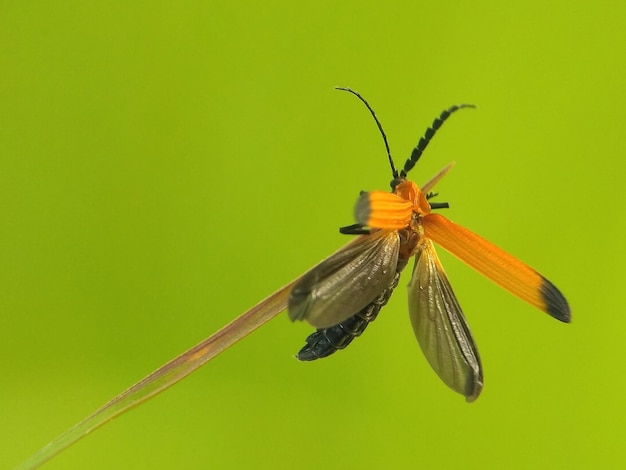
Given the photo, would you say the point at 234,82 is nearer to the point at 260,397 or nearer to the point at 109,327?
the point at 109,327

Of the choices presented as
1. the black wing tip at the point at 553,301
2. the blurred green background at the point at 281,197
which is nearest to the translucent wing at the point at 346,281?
the black wing tip at the point at 553,301

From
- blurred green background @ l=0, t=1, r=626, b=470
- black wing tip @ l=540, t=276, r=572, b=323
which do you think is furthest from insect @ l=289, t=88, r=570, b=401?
blurred green background @ l=0, t=1, r=626, b=470

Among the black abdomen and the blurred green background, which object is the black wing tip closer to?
the black abdomen

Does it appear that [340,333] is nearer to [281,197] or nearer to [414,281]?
[414,281]

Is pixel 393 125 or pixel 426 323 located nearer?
pixel 426 323

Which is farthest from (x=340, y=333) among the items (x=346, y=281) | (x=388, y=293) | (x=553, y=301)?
(x=553, y=301)

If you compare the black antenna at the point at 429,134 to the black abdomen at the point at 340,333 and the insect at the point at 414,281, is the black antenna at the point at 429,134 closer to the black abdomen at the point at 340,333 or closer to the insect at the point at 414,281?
the insect at the point at 414,281

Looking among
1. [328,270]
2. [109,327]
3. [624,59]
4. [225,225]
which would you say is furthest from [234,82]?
[624,59]
